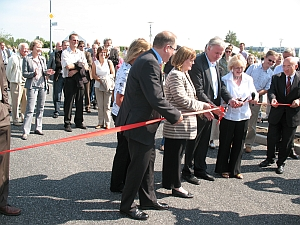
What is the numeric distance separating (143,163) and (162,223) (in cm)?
71

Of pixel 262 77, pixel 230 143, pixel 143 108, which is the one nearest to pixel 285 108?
pixel 230 143

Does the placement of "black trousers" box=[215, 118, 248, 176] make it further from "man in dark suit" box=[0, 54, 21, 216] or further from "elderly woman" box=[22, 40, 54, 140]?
"elderly woman" box=[22, 40, 54, 140]

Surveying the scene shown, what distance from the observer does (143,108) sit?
364 cm

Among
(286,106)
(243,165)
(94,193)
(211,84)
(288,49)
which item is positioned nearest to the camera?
(94,193)

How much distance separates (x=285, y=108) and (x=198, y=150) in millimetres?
1694

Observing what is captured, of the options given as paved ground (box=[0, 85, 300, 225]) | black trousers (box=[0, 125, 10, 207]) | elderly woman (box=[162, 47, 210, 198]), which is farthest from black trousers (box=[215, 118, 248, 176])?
black trousers (box=[0, 125, 10, 207])

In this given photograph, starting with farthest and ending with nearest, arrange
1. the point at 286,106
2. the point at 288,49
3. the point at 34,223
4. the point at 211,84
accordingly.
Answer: the point at 288,49
the point at 286,106
the point at 211,84
the point at 34,223

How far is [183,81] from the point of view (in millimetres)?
4305

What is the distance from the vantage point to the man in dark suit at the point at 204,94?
4852 mm

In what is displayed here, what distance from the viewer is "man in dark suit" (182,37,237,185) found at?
191 inches

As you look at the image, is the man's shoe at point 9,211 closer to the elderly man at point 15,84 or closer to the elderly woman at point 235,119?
the elderly woman at point 235,119

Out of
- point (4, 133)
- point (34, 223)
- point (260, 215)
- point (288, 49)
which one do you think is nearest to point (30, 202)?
point (34, 223)

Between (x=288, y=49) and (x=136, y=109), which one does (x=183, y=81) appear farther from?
(x=288, y=49)

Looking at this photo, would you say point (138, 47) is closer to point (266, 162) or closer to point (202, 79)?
point (202, 79)
